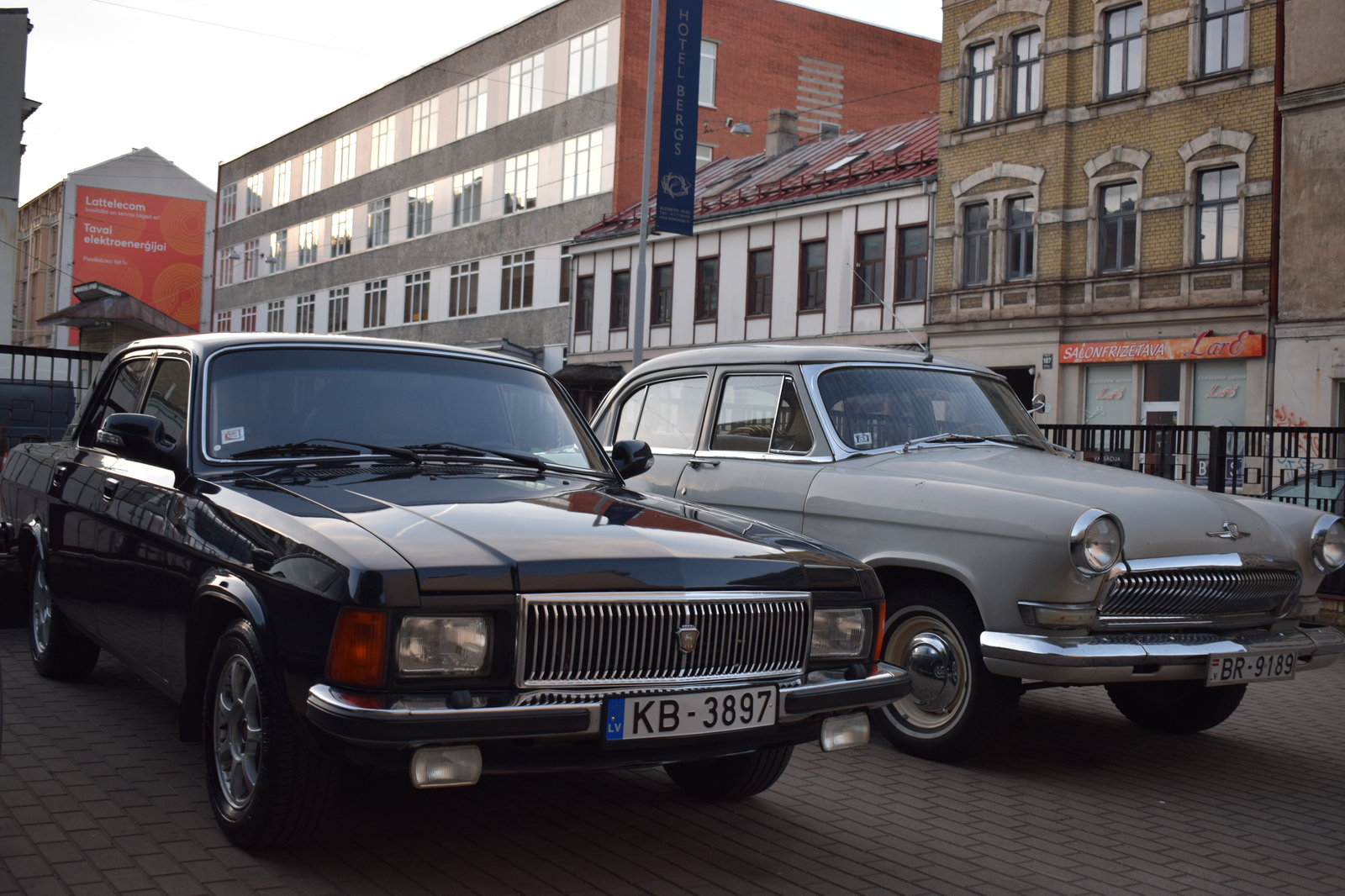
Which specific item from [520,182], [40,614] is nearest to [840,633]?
[40,614]

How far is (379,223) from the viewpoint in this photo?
184 feet

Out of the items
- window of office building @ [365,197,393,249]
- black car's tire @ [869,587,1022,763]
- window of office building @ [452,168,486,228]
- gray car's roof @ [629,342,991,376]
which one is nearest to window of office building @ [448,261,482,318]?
window of office building @ [452,168,486,228]

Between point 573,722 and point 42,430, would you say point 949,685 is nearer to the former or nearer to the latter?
point 573,722

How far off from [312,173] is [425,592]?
6361cm

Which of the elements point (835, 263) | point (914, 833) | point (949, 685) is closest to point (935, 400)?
point (949, 685)

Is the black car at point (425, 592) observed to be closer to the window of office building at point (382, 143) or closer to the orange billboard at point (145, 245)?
the window of office building at point (382, 143)

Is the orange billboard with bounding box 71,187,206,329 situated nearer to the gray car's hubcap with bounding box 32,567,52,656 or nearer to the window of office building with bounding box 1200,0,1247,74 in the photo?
the window of office building with bounding box 1200,0,1247,74

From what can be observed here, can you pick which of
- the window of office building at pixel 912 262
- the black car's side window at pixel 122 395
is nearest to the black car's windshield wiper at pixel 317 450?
the black car's side window at pixel 122 395

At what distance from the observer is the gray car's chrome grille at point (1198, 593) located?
5.54 metres

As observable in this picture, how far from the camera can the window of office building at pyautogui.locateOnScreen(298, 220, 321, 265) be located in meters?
62.0

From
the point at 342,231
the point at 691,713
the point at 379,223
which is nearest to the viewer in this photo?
the point at 691,713

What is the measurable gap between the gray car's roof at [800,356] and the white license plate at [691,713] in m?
3.10

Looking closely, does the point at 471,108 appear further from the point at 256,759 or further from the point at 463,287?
the point at 256,759

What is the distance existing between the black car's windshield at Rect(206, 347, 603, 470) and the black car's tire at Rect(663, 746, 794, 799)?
1333 mm
